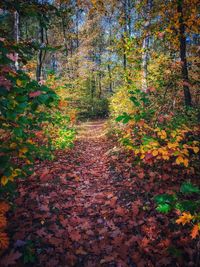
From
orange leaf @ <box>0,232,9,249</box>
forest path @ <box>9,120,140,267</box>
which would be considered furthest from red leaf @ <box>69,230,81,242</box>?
orange leaf @ <box>0,232,9,249</box>

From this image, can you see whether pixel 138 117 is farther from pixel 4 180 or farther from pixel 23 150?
pixel 4 180

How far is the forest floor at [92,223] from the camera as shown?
3076 mm

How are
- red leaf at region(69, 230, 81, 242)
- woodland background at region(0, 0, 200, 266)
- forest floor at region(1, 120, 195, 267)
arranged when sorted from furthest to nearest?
red leaf at region(69, 230, 81, 242), forest floor at region(1, 120, 195, 267), woodland background at region(0, 0, 200, 266)

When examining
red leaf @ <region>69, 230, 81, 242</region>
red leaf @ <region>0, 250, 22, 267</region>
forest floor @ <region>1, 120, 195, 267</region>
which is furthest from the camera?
red leaf @ <region>69, 230, 81, 242</region>

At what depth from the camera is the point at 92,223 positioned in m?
3.95

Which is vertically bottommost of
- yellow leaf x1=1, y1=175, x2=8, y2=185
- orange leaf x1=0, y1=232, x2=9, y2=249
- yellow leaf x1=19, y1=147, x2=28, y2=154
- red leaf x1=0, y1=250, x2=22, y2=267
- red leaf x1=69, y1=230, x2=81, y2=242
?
red leaf x1=69, y1=230, x2=81, y2=242

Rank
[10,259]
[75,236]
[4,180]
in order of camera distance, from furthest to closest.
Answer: [75,236]
[4,180]
[10,259]

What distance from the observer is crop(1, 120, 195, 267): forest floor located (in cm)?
308

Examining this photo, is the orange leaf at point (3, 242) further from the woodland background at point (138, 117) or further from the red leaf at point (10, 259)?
the red leaf at point (10, 259)

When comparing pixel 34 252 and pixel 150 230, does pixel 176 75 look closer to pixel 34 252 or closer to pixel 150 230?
pixel 150 230

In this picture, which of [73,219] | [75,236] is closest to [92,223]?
[73,219]

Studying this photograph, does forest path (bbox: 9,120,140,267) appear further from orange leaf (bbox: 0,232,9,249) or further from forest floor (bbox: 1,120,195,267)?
orange leaf (bbox: 0,232,9,249)

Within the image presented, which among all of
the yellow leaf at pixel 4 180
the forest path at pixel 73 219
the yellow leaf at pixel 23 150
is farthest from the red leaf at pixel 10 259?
the yellow leaf at pixel 23 150

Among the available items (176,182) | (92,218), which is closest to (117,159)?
(176,182)
